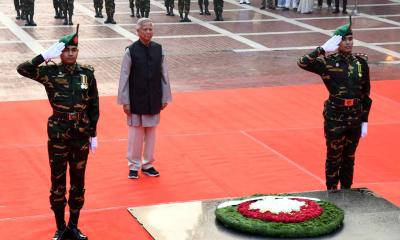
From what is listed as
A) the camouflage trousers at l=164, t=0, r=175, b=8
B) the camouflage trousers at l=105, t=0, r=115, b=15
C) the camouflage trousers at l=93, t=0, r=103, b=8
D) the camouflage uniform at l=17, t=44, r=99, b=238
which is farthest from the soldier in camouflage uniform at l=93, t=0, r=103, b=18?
the camouflage uniform at l=17, t=44, r=99, b=238

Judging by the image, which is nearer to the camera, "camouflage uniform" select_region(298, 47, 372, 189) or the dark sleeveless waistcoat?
"camouflage uniform" select_region(298, 47, 372, 189)

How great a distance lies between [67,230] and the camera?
8508 mm

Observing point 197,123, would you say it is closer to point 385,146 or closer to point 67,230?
Answer: point 385,146

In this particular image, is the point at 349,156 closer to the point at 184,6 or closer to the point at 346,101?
the point at 346,101

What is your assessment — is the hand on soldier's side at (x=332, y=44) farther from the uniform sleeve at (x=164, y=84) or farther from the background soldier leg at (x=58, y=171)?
the background soldier leg at (x=58, y=171)

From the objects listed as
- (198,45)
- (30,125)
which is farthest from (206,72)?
(30,125)

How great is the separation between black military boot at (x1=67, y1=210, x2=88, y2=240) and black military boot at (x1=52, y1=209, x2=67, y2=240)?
59 millimetres

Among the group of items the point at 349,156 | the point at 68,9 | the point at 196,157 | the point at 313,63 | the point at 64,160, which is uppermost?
the point at 313,63

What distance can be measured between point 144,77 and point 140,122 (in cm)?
56

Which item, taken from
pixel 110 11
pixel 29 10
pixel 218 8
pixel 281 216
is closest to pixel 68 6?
pixel 29 10

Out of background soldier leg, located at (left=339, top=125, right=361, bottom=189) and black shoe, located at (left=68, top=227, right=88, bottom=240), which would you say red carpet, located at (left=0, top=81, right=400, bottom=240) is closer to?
black shoe, located at (left=68, top=227, right=88, bottom=240)

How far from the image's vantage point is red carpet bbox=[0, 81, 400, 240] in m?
9.41

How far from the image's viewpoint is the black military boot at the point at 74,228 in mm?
8461

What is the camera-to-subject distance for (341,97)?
30.5 ft
